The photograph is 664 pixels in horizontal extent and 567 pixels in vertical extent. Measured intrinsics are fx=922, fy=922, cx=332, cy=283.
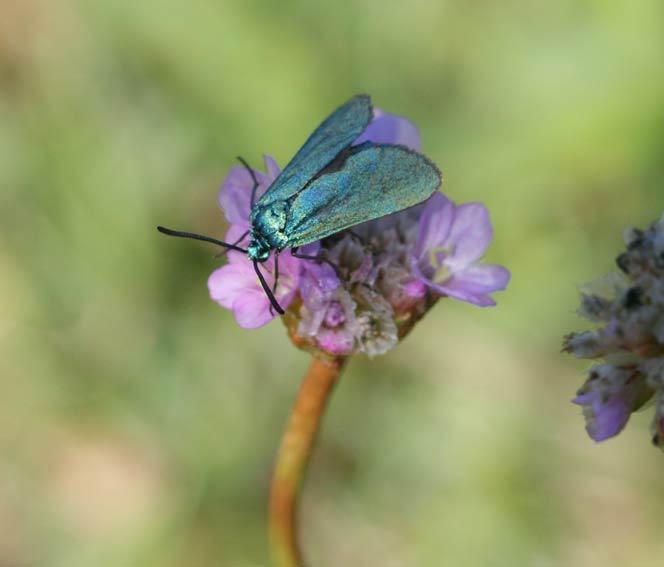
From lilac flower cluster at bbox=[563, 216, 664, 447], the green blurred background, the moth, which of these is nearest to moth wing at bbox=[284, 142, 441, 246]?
the moth

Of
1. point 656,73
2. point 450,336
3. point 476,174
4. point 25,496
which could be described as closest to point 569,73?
point 656,73

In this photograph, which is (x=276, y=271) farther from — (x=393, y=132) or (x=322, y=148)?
(x=393, y=132)

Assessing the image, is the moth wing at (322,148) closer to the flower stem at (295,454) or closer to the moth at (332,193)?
the moth at (332,193)

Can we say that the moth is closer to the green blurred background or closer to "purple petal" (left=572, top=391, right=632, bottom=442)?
"purple petal" (left=572, top=391, right=632, bottom=442)

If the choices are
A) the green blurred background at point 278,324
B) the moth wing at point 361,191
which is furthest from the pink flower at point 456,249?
the green blurred background at point 278,324

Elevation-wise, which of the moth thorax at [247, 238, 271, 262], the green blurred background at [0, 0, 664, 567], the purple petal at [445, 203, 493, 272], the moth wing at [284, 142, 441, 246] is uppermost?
the moth wing at [284, 142, 441, 246]

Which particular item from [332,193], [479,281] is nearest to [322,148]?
[332,193]

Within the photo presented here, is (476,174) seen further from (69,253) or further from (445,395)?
(69,253)
